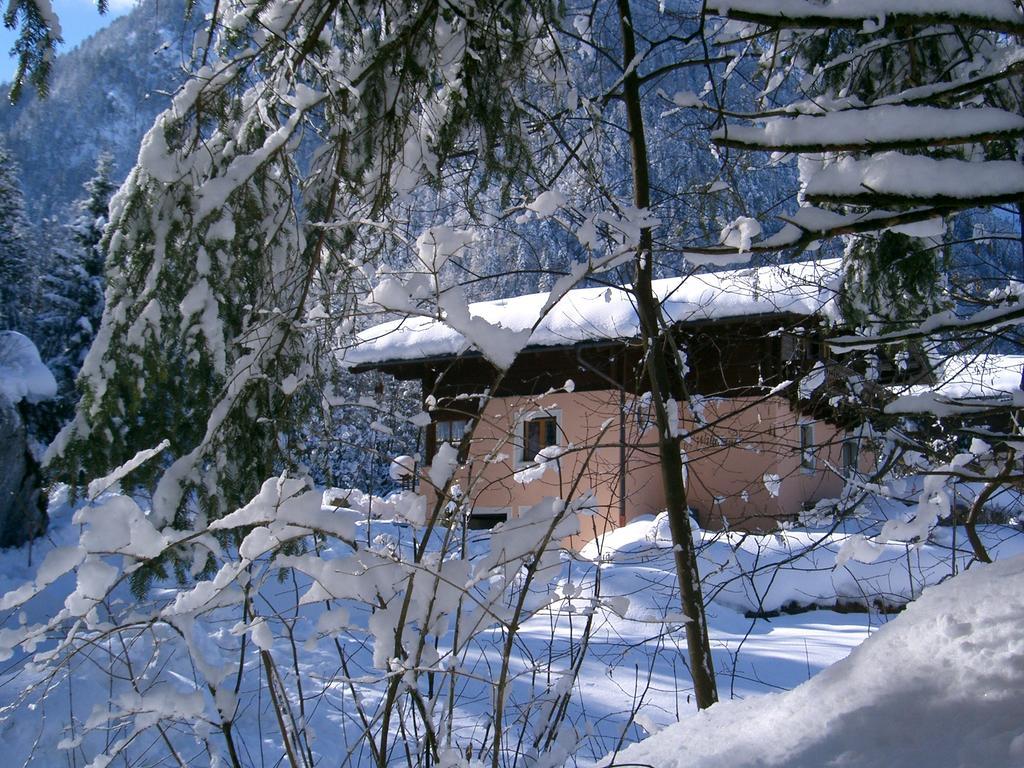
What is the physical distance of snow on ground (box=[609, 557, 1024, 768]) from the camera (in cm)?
102

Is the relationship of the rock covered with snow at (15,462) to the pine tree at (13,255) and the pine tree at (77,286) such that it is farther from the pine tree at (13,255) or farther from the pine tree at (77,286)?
the pine tree at (13,255)

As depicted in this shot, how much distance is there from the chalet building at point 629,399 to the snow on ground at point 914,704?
0.55m

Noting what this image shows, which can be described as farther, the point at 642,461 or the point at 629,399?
the point at 629,399

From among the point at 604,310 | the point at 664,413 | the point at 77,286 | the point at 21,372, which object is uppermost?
the point at 77,286

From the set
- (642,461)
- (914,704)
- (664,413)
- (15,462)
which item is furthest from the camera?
(15,462)

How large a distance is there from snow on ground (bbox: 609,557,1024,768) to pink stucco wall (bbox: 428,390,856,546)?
0.56 metres

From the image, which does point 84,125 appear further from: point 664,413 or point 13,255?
point 664,413

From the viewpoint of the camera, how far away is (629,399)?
338cm

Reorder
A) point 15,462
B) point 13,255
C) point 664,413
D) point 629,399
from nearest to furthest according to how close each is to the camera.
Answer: point 664,413, point 629,399, point 15,462, point 13,255

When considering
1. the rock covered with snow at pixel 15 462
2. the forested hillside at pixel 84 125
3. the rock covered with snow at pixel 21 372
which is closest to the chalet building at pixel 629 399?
the rock covered with snow at pixel 15 462

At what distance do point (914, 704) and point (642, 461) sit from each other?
213 centimetres

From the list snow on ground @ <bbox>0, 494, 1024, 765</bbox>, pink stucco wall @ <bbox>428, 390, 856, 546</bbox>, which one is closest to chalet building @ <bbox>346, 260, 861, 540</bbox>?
pink stucco wall @ <bbox>428, 390, 856, 546</bbox>

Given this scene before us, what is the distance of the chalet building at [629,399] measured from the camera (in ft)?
Answer: 7.42

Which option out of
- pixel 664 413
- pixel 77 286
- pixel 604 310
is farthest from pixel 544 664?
pixel 77 286
